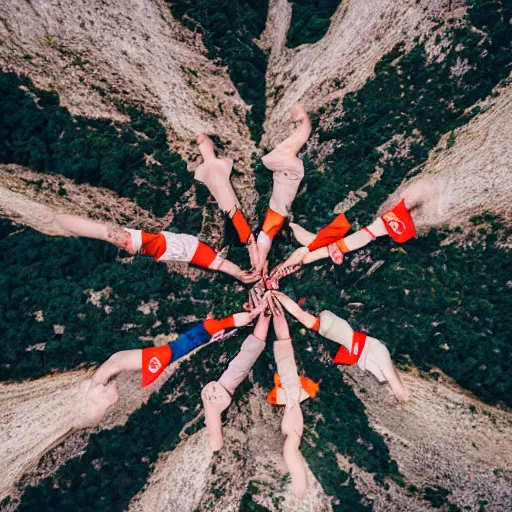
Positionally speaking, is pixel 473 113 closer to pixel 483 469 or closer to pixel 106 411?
pixel 483 469

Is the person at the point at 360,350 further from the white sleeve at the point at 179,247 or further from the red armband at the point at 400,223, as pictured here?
the white sleeve at the point at 179,247

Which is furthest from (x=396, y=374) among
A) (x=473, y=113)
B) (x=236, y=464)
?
(x=473, y=113)

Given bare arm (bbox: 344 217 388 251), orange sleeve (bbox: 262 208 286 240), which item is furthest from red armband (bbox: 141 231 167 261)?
bare arm (bbox: 344 217 388 251)

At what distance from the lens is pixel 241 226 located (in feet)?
10.7

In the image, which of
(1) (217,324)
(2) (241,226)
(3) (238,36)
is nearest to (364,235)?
(2) (241,226)

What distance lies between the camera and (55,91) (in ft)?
9.21

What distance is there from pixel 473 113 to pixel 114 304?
3.16 metres

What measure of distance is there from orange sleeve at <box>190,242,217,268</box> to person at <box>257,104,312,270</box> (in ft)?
1.44

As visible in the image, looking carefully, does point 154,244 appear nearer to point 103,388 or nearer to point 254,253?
point 254,253

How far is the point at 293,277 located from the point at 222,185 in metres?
1.03

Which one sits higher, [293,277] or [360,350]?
[293,277]

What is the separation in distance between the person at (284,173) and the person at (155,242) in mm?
446

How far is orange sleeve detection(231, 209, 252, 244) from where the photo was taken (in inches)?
128

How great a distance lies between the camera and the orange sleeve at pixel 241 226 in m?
3.25
